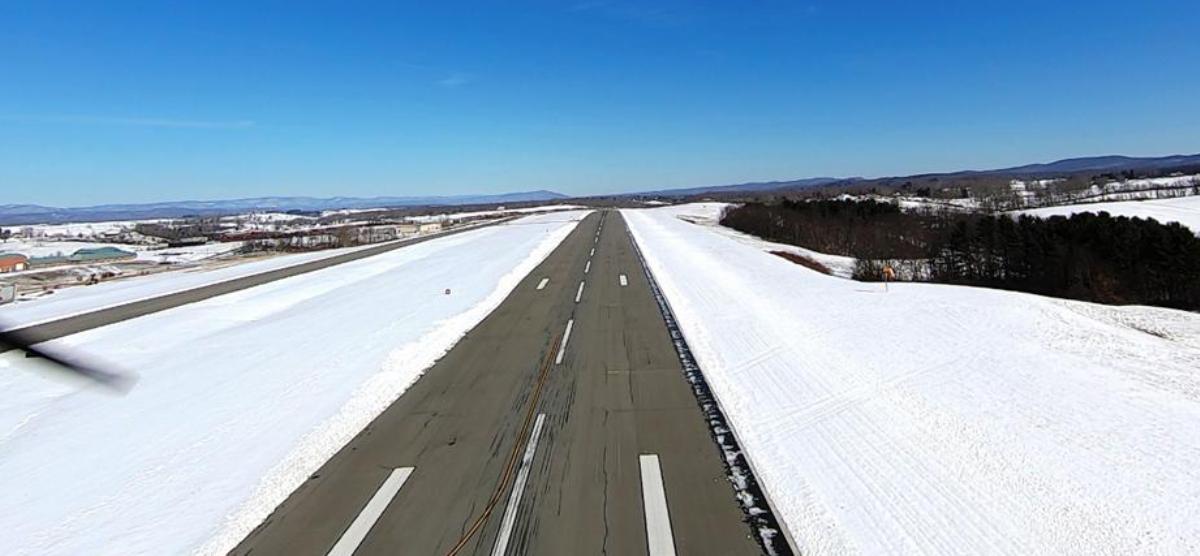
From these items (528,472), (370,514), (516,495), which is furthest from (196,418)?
(516,495)

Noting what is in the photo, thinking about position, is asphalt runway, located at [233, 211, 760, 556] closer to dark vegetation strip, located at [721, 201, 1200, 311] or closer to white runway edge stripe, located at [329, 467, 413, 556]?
white runway edge stripe, located at [329, 467, 413, 556]

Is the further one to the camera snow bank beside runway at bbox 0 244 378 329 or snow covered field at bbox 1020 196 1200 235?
snow covered field at bbox 1020 196 1200 235

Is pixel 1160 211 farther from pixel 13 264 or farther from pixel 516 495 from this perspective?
pixel 13 264

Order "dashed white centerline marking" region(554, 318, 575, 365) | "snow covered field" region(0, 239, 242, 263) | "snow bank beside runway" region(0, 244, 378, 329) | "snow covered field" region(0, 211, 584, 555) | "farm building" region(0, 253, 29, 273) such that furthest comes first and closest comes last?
"snow covered field" region(0, 239, 242, 263) → "farm building" region(0, 253, 29, 273) → "snow bank beside runway" region(0, 244, 378, 329) → "dashed white centerline marking" region(554, 318, 575, 365) → "snow covered field" region(0, 211, 584, 555)

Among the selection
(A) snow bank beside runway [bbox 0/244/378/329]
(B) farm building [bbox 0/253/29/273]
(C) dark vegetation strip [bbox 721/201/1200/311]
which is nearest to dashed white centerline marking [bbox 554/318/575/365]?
(A) snow bank beside runway [bbox 0/244/378/329]

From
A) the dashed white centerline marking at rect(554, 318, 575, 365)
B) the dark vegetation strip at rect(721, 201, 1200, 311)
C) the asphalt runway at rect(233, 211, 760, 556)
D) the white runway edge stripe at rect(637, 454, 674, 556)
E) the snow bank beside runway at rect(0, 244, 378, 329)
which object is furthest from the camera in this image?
the dark vegetation strip at rect(721, 201, 1200, 311)

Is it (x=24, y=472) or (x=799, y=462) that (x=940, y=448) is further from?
(x=24, y=472)
